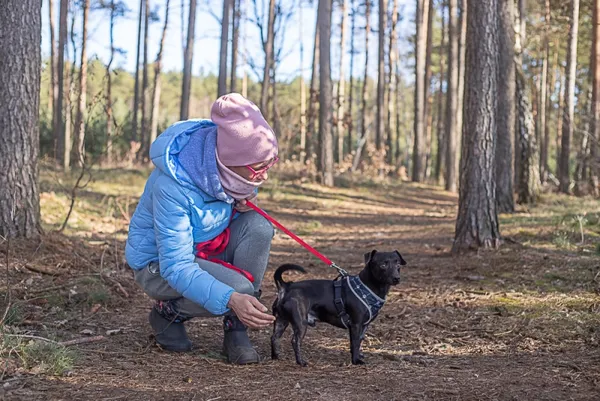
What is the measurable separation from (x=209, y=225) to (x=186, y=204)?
27cm

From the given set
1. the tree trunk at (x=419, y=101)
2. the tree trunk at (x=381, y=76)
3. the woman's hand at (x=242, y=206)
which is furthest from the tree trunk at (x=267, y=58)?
the woman's hand at (x=242, y=206)

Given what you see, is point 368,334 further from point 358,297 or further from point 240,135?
point 240,135

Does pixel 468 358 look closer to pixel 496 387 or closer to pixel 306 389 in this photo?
pixel 496 387

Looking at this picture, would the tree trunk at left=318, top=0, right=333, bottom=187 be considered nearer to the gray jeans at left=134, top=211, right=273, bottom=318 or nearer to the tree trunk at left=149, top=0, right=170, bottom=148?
the tree trunk at left=149, top=0, right=170, bottom=148

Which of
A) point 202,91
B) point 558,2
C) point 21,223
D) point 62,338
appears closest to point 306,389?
point 62,338

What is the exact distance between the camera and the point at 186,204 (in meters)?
3.72

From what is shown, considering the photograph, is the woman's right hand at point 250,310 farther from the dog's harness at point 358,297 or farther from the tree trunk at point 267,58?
the tree trunk at point 267,58

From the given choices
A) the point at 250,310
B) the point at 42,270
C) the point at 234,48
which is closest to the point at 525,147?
the point at 42,270

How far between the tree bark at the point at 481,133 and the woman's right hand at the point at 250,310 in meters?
4.92

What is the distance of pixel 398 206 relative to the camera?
17922mm

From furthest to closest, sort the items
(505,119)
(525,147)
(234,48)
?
1. (234,48)
2. (525,147)
3. (505,119)

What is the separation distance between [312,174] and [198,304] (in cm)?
1688

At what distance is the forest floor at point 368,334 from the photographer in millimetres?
3432

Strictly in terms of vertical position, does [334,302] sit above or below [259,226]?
below
